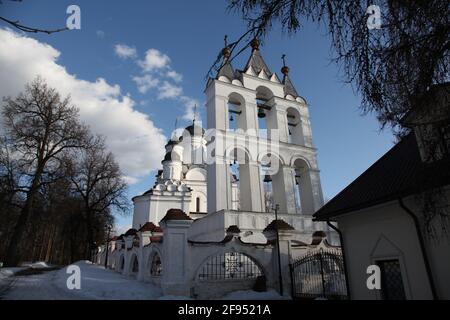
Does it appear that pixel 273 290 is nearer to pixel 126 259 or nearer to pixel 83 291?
pixel 83 291

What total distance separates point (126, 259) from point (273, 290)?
9305 millimetres

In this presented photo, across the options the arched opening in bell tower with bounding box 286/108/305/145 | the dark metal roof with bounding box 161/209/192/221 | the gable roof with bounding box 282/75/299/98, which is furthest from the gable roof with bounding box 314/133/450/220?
the gable roof with bounding box 282/75/299/98

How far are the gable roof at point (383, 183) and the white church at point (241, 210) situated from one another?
2.99m

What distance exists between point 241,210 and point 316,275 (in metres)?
7.71

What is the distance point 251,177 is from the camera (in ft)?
68.7

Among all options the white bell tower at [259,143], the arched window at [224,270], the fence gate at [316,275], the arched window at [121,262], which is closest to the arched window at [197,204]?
the white bell tower at [259,143]

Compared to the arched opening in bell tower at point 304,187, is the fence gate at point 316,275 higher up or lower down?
lower down

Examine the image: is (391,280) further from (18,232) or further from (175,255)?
(18,232)

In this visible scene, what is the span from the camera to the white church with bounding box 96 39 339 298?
10.5 m

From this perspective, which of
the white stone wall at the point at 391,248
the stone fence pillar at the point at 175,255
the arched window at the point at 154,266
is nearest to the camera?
the white stone wall at the point at 391,248

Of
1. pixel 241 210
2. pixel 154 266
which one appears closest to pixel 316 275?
pixel 154 266

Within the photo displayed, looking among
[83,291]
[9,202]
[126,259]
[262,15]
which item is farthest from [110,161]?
[262,15]

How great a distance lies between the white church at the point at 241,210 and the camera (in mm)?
10547

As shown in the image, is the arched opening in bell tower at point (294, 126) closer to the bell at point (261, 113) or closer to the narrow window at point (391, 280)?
the bell at point (261, 113)
